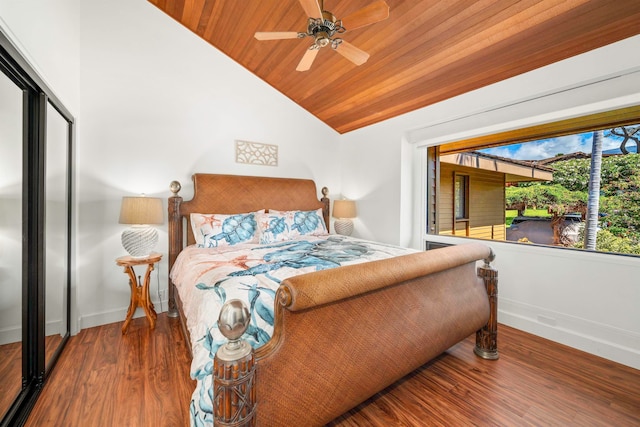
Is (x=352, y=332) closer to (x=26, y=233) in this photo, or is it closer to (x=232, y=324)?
(x=232, y=324)

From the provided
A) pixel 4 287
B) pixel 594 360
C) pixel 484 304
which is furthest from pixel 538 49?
pixel 4 287

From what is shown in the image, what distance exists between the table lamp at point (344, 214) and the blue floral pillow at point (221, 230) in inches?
55.8

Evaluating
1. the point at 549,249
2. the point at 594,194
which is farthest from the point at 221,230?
the point at 594,194

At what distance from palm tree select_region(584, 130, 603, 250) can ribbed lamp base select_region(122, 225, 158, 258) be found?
13.2 ft

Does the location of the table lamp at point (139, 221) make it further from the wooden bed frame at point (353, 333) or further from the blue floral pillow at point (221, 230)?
the wooden bed frame at point (353, 333)

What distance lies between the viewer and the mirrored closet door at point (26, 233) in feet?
4.52

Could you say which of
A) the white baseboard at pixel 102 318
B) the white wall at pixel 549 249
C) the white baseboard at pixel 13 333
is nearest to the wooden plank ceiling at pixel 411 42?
the white wall at pixel 549 249

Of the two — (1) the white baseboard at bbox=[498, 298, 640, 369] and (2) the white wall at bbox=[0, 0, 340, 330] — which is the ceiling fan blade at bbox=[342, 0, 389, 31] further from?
(1) the white baseboard at bbox=[498, 298, 640, 369]

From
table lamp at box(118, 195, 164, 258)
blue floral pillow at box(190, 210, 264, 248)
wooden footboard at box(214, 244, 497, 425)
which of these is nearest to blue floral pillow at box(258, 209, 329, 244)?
blue floral pillow at box(190, 210, 264, 248)

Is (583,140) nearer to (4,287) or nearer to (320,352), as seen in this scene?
(320,352)

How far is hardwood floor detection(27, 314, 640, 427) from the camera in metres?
1.49

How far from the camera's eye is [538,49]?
2.09m

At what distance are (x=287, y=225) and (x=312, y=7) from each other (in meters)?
2.04

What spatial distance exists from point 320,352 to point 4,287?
5.41ft
